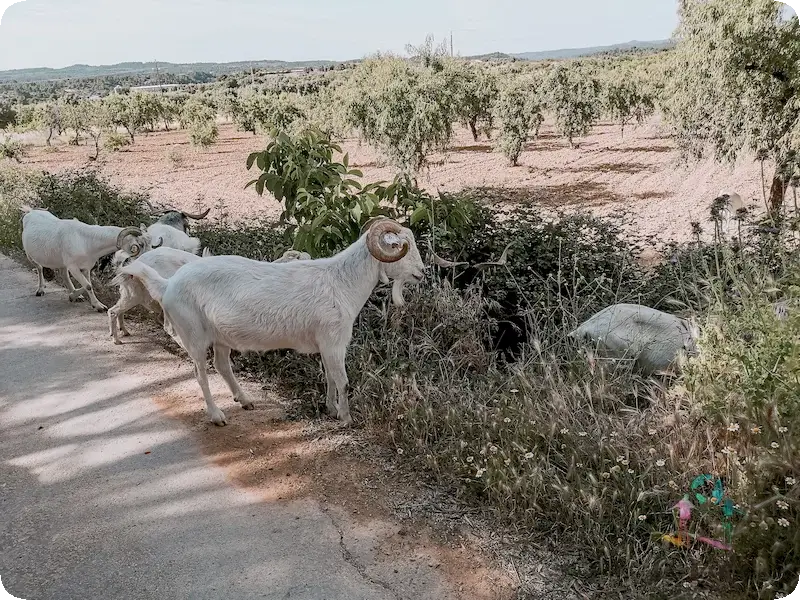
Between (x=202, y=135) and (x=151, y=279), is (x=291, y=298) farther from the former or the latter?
(x=202, y=135)

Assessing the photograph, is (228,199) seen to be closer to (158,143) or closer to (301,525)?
(301,525)

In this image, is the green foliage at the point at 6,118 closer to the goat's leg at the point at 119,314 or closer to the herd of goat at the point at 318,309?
the goat's leg at the point at 119,314

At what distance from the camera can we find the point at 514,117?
88.5 feet

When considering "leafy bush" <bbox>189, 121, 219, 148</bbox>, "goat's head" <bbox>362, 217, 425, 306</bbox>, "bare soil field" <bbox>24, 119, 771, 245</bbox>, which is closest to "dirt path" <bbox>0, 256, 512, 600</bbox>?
"goat's head" <bbox>362, 217, 425, 306</bbox>

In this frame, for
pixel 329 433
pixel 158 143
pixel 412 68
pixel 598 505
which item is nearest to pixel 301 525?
pixel 329 433

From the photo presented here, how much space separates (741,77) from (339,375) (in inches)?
477

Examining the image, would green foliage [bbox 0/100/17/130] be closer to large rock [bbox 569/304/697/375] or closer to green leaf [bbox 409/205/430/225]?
green leaf [bbox 409/205/430/225]

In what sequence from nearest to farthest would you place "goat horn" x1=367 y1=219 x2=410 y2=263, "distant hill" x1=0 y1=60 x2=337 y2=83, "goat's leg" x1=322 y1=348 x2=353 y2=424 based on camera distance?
1. "goat horn" x1=367 y1=219 x2=410 y2=263
2. "goat's leg" x1=322 y1=348 x2=353 y2=424
3. "distant hill" x1=0 y1=60 x2=337 y2=83

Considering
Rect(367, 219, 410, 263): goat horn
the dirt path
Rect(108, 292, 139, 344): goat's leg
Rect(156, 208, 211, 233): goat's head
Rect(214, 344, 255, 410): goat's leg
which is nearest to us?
the dirt path

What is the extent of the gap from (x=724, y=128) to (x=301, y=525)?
44.9 ft

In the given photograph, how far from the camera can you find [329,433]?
462 cm

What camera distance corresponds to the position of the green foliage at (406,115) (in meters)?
22.8

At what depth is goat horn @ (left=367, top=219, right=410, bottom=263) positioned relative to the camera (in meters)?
4.32

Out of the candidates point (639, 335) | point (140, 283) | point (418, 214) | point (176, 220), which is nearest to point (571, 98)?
point (176, 220)
